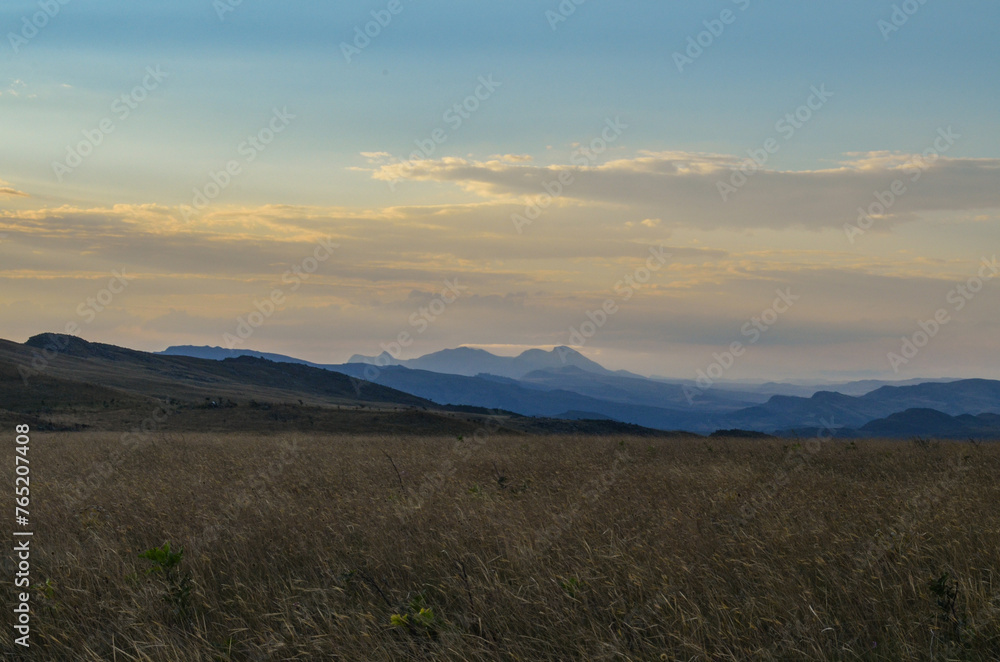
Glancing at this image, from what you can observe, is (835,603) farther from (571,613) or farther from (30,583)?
(30,583)

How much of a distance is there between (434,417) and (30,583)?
107ft

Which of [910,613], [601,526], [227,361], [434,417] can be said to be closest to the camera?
[910,613]

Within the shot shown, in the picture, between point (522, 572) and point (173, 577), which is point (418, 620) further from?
point (173, 577)

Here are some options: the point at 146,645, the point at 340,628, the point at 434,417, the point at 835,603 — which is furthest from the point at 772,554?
the point at 434,417

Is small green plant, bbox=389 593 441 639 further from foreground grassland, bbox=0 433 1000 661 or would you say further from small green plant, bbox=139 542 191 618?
small green plant, bbox=139 542 191 618

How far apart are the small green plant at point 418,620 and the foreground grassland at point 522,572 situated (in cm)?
2

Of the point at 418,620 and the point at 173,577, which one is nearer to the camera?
the point at 418,620

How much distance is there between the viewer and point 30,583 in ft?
20.2

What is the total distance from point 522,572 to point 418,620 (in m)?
1.19

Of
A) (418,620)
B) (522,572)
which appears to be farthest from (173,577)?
(522,572)

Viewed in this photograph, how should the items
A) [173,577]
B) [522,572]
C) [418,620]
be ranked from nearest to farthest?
[418,620] < [522,572] < [173,577]

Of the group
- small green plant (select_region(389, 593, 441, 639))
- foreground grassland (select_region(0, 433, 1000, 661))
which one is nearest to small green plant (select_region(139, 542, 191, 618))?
foreground grassland (select_region(0, 433, 1000, 661))

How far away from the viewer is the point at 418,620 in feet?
15.7

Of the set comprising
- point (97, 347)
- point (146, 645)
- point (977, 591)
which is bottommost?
point (146, 645)
